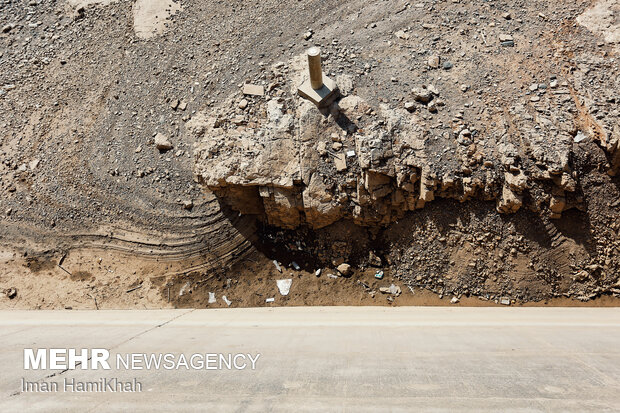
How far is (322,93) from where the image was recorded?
5965 millimetres

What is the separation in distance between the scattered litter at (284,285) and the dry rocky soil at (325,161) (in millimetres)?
181

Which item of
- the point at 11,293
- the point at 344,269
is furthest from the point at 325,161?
the point at 11,293

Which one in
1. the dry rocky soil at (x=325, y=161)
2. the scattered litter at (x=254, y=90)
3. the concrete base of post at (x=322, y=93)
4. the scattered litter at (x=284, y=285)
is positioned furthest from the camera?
the scattered litter at (x=284, y=285)

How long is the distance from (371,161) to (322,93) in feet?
3.75

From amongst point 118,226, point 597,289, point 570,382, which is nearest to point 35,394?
point 118,226

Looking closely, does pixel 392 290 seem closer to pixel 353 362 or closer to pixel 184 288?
pixel 353 362

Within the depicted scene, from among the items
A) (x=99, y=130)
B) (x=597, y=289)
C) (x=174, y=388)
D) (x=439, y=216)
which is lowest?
(x=597, y=289)

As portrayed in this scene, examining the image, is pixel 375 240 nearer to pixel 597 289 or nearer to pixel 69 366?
pixel 597 289

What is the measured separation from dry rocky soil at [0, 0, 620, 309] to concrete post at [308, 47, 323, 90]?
354 mm

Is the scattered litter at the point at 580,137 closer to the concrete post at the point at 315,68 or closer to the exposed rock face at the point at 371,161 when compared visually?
the exposed rock face at the point at 371,161

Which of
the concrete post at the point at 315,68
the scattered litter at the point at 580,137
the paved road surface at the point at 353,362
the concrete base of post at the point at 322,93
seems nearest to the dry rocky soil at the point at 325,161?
the scattered litter at the point at 580,137

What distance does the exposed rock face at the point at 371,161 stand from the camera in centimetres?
568

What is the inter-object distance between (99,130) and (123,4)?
2529mm

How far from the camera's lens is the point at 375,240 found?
6539mm
